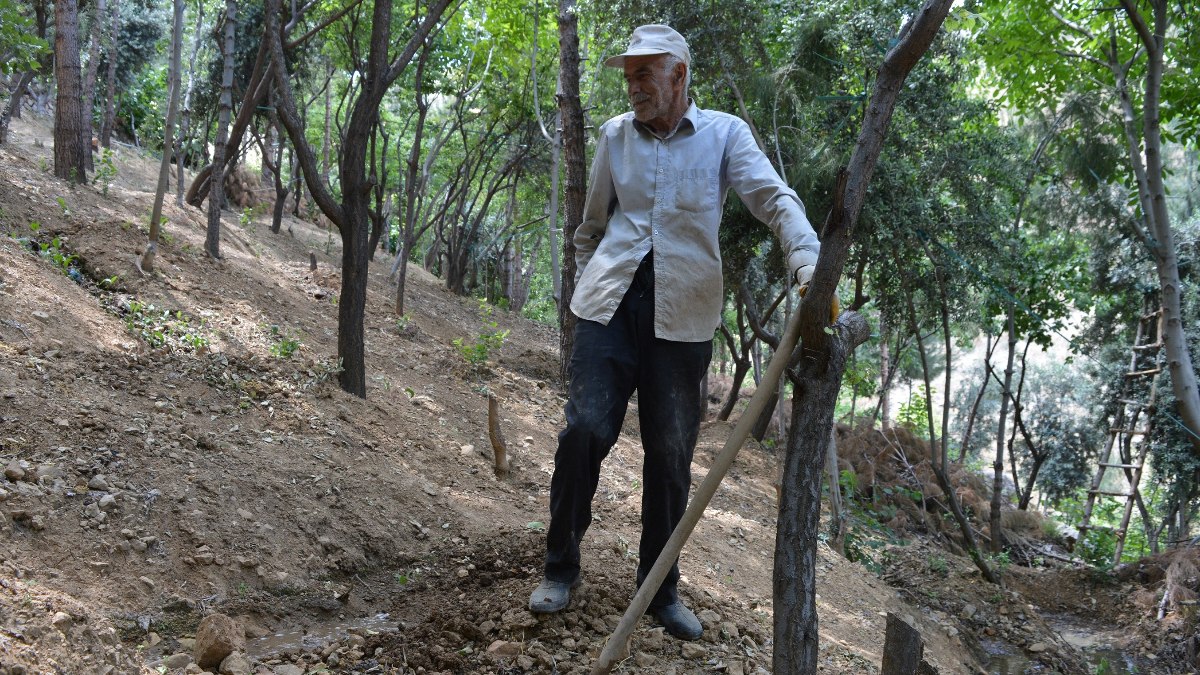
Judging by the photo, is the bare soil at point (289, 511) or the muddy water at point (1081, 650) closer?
the bare soil at point (289, 511)

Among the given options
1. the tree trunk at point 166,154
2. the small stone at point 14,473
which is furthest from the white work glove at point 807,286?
the tree trunk at point 166,154

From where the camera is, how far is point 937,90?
27.0ft

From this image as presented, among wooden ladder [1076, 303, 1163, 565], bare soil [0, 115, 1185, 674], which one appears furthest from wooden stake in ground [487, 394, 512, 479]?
wooden ladder [1076, 303, 1163, 565]

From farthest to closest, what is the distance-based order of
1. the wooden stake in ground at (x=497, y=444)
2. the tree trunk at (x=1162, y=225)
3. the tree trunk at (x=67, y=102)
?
the tree trunk at (x=67, y=102), the tree trunk at (x=1162, y=225), the wooden stake in ground at (x=497, y=444)

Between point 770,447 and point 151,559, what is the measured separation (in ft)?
33.1

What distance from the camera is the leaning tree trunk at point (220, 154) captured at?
28.2ft

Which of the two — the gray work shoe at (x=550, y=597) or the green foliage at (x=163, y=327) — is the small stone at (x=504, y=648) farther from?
the green foliage at (x=163, y=327)

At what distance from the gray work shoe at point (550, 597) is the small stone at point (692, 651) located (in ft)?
1.48

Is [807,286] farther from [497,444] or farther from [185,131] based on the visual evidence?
[185,131]

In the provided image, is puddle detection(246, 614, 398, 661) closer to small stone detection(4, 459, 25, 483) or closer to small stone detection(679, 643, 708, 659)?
small stone detection(679, 643, 708, 659)

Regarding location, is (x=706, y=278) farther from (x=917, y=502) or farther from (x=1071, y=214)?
(x=1071, y=214)

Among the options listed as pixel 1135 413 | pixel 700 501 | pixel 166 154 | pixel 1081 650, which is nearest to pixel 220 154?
pixel 166 154

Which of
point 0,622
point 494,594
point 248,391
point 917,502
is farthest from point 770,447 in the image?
point 0,622

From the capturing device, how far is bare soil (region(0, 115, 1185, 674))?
3.13m
